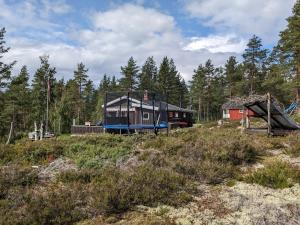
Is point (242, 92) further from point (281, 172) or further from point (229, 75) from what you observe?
point (281, 172)

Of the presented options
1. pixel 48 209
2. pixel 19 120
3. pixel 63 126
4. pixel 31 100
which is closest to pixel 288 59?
pixel 63 126

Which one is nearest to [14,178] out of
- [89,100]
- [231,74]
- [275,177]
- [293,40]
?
[275,177]

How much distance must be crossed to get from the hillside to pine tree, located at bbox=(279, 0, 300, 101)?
97.4 ft

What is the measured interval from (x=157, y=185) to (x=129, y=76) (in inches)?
2617

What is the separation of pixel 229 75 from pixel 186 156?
68.3m

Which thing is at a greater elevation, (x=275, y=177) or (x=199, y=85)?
(x=199, y=85)

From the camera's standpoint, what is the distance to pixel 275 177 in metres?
8.49

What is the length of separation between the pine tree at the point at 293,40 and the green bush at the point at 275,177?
99.6 ft

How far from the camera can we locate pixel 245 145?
10.7 meters

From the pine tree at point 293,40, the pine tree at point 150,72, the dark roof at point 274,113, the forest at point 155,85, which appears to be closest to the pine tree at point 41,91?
the forest at point 155,85

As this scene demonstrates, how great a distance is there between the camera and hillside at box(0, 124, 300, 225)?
6504 mm

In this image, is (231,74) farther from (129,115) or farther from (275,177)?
(275,177)

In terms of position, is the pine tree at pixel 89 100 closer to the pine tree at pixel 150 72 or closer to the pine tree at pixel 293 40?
the pine tree at pixel 150 72

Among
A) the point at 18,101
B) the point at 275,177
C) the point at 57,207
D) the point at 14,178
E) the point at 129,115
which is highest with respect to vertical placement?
the point at 18,101
